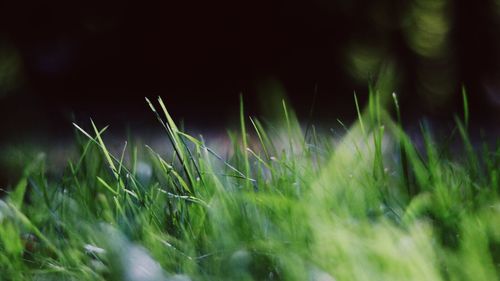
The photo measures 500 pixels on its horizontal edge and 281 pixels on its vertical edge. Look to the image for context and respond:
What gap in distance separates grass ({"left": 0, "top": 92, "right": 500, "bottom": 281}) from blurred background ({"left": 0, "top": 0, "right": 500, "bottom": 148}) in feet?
6.75

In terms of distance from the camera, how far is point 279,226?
103cm

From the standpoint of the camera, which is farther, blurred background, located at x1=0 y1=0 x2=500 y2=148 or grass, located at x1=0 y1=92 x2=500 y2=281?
blurred background, located at x1=0 y1=0 x2=500 y2=148

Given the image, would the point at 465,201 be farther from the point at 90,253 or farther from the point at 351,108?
the point at 351,108

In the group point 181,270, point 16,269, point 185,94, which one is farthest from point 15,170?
point 185,94

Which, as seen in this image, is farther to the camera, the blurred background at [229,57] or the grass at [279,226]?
the blurred background at [229,57]

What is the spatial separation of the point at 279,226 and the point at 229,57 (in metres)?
3.05

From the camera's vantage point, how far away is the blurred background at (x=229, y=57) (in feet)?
11.2

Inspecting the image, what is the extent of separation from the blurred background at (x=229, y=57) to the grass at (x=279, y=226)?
2.06 metres

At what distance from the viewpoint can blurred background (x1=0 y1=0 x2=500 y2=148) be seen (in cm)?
341

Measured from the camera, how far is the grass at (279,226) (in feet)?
2.93

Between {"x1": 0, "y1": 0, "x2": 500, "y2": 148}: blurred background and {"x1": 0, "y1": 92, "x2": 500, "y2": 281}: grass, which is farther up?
{"x1": 0, "y1": 92, "x2": 500, "y2": 281}: grass

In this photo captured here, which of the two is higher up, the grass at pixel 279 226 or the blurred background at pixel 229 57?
the grass at pixel 279 226

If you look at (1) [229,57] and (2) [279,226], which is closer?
(2) [279,226]

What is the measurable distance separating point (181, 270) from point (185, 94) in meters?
3.30
